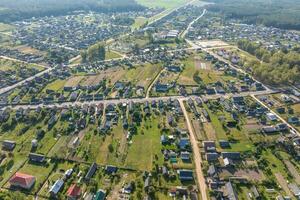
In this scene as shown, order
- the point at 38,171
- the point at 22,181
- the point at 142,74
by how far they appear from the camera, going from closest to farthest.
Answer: the point at 22,181 < the point at 38,171 < the point at 142,74

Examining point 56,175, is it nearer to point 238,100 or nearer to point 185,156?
point 185,156

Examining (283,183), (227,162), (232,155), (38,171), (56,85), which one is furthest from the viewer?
(56,85)

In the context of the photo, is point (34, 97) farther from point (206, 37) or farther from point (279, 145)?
point (206, 37)

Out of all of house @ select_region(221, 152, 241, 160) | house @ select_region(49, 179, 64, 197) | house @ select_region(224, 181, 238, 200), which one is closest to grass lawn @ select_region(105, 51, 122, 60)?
house @ select_region(221, 152, 241, 160)

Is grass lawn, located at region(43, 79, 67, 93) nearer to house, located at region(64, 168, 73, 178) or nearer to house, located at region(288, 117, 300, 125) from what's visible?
house, located at region(64, 168, 73, 178)

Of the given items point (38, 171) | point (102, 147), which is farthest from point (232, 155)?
point (38, 171)

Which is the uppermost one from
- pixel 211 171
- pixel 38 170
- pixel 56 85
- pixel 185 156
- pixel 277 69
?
pixel 277 69

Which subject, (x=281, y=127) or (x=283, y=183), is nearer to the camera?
(x=283, y=183)
